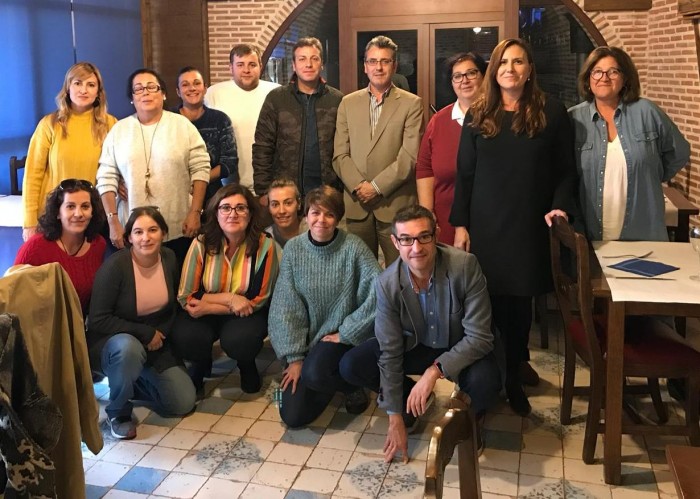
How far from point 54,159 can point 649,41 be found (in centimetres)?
525

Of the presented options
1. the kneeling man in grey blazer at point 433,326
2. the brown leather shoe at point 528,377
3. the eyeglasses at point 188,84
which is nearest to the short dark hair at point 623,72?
the kneeling man in grey blazer at point 433,326

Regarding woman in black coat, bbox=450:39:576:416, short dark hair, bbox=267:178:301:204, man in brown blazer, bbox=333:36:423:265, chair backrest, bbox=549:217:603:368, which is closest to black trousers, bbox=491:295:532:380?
woman in black coat, bbox=450:39:576:416

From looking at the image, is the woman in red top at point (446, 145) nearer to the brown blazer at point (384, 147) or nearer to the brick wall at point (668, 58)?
the brown blazer at point (384, 147)

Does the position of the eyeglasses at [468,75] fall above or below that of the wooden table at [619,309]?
above

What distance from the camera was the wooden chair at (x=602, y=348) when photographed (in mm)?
2463

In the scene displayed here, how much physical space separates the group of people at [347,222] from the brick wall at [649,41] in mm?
3049

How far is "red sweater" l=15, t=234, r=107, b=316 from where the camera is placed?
2.94m

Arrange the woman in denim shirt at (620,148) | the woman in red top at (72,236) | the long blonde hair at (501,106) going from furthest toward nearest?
1. the woman in red top at (72,236)
2. the woman in denim shirt at (620,148)
3. the long blonde hair at (501,106)

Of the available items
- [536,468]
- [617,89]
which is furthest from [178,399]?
[617,89]

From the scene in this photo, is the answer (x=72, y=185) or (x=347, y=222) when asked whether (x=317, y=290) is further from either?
(x=72, y=185)

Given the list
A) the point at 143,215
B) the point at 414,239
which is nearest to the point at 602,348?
the point at 414,239

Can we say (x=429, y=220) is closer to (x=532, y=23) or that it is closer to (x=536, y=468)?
Result: (x=536, y=468)

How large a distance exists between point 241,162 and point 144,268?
1.06m

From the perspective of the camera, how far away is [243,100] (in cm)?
404
